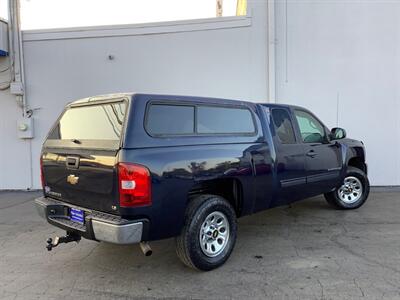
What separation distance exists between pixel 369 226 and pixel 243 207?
241 centimetres

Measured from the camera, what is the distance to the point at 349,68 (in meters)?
8.84

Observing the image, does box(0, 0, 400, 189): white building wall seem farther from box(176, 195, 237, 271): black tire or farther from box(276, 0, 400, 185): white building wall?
box(176, 195, 237, 271): black tire

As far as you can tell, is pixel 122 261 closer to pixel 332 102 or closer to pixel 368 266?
pixel 368 266

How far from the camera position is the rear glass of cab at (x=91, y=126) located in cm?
369

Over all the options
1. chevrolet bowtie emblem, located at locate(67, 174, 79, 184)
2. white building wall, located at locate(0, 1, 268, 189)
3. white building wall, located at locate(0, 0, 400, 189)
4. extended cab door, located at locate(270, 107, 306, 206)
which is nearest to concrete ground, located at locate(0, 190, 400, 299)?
extended cab door, located at locate(270, 107, 306, 206)

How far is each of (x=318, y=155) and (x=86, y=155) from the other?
11.6 ft

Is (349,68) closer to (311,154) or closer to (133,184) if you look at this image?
(311,154)

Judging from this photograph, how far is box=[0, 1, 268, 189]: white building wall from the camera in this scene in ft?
29.5

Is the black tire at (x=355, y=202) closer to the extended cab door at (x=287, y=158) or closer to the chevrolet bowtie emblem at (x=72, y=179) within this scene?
the extended cab door at (x=287, y=158)

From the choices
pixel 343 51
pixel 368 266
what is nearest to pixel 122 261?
pixel 368 266

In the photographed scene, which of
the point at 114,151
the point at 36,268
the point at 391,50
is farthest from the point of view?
the point at 391,50

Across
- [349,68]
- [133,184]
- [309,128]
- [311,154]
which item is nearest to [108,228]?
[133,184]

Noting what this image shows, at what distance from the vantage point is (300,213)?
667 cm

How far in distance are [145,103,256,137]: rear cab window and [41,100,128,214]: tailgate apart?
345 mm
